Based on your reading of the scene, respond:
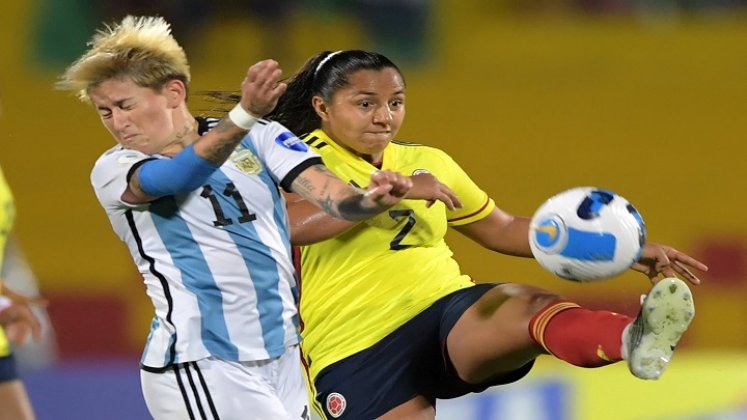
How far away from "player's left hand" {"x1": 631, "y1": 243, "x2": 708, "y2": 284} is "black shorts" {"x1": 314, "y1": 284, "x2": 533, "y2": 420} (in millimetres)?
433

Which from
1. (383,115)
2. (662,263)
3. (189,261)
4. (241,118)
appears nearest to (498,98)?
(383,115)

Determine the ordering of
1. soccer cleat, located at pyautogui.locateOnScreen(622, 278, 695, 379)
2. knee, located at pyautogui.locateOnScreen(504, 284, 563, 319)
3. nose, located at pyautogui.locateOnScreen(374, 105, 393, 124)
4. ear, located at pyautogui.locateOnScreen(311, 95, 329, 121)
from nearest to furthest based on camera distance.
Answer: soccer cleat, located at pyautogui.locateOnScreen(622, 278, 695, 379) < knee, located at pyautogui.locateOnScreen(504, 284, 563, 319) < nose, located at pyautogui.locateOnScreen(374, 105, 393, 124) < ear, located at pyautogui.locateOnScreen(311, 95, 329, 121)

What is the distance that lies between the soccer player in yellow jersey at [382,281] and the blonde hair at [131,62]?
55 centimetres

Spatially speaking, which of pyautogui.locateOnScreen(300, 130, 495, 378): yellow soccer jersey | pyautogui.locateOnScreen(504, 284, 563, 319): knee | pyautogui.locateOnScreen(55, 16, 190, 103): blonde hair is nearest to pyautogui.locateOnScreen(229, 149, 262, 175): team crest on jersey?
pyautogui.locateOnScreen(55, 16, 190, 103): blonde hair

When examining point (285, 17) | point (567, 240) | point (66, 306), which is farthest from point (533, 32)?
point (567, 240)

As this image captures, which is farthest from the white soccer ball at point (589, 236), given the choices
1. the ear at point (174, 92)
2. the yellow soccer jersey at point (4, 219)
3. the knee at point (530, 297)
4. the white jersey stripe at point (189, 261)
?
the yellow soccer jersey at point (4, 219)

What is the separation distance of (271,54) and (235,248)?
6.24 metres

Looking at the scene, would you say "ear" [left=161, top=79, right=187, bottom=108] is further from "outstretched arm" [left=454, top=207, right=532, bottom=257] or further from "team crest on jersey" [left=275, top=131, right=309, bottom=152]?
"outstretched arm" [left=454, top=207, right=532, bottom=257]

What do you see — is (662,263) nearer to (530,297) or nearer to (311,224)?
(530,297)

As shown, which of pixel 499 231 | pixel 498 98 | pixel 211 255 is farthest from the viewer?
pixel 498 98

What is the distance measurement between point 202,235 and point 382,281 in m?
0.78

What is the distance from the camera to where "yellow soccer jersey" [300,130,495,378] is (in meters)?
3.64

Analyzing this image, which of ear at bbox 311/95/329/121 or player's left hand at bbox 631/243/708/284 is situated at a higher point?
ear at bbox 311/95/329/121

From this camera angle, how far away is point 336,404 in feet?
12.2
